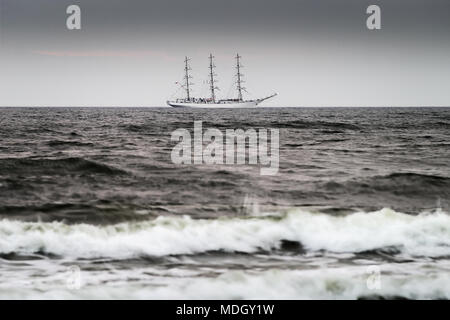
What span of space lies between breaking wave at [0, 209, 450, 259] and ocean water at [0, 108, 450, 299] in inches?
1.7

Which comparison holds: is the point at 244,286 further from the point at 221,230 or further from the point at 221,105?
the point at 221,105

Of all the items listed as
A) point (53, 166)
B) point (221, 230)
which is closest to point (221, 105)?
point (53, 166)

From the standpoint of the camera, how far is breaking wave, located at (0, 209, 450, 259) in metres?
8.42

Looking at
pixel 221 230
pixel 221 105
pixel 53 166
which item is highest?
pixel 221 105

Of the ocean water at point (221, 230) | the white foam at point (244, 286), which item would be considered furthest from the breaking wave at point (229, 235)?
the white foam at point (244, 286)

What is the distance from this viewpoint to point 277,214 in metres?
10.7

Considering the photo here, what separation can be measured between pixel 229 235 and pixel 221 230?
33 centimetres

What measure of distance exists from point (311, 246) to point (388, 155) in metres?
14.7

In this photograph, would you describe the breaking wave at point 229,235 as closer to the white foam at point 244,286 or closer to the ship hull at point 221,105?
the white foam at point 244,286

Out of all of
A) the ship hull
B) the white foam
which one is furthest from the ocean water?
the ship hull

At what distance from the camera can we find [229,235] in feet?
30.2
